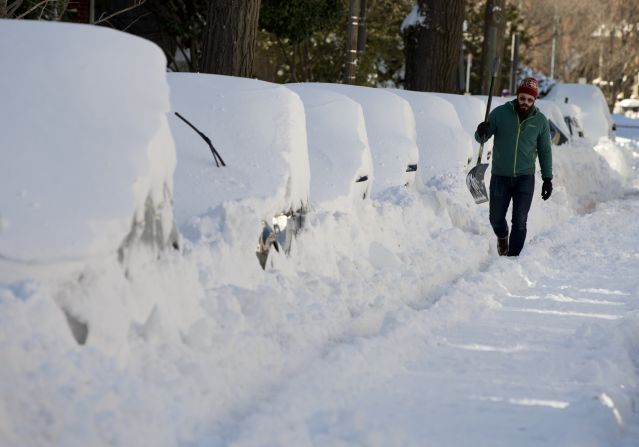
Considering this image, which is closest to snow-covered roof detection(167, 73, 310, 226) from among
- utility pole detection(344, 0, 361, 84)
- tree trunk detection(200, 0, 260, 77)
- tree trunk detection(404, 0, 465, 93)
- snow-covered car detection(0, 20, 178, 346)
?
snow-covered car detection(0, 20, 178, 346)

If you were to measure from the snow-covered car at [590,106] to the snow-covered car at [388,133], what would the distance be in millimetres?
15525

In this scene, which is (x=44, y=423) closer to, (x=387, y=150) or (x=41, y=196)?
(x=41, y=196)

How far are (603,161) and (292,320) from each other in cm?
1593

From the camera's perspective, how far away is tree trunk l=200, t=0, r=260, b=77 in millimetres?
13859

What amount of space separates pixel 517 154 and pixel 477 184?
149 centimetres

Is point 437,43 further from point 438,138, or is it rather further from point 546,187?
point 546,187

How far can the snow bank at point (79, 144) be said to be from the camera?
5.20 metres

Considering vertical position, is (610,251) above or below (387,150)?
below

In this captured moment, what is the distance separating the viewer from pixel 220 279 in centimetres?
662

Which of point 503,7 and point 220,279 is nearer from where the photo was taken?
point 220,279

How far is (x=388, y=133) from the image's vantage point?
38.7 ft

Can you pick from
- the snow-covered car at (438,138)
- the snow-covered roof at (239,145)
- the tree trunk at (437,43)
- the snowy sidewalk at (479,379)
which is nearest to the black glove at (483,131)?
the snow-covered car at (438,138)

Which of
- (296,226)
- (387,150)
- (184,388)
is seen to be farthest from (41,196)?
(387,150)

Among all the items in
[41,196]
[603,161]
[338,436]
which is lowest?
[603,161]
